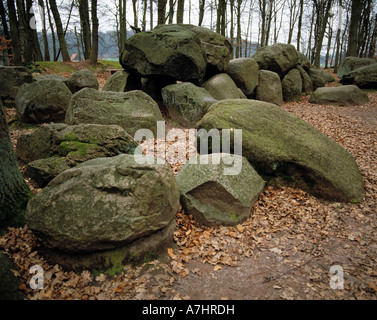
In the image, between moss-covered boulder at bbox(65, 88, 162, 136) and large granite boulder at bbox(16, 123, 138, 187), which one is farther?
moss-covered boulder at bbox(65, 88, 162, 136)

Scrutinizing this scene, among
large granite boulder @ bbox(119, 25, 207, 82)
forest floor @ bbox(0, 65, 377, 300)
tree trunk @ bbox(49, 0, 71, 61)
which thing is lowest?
forest floor @ bbox(0, 65, 377, 300)

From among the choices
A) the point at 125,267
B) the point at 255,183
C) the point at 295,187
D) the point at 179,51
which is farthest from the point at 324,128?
the point at 125,267

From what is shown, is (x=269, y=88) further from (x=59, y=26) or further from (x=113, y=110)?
(x=59, y=26)

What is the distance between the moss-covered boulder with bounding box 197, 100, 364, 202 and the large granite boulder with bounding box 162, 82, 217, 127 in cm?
264

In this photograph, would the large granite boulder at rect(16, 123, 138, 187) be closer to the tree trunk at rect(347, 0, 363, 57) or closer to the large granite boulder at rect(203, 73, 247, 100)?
the large granite boulder at rect(203, 73, 247, 100)

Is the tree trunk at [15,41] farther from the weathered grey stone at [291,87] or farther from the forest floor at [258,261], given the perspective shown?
the weathered grey stone at [291,87]

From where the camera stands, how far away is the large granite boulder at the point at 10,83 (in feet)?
30.5

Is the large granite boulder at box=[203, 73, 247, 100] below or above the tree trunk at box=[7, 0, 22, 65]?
below

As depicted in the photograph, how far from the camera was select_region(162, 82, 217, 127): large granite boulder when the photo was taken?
332 inches

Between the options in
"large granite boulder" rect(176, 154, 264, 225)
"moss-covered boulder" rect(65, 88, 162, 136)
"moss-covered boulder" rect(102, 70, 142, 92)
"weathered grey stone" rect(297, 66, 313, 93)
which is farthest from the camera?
"weathered grey stone" rect(297, 66, 313, 93)
